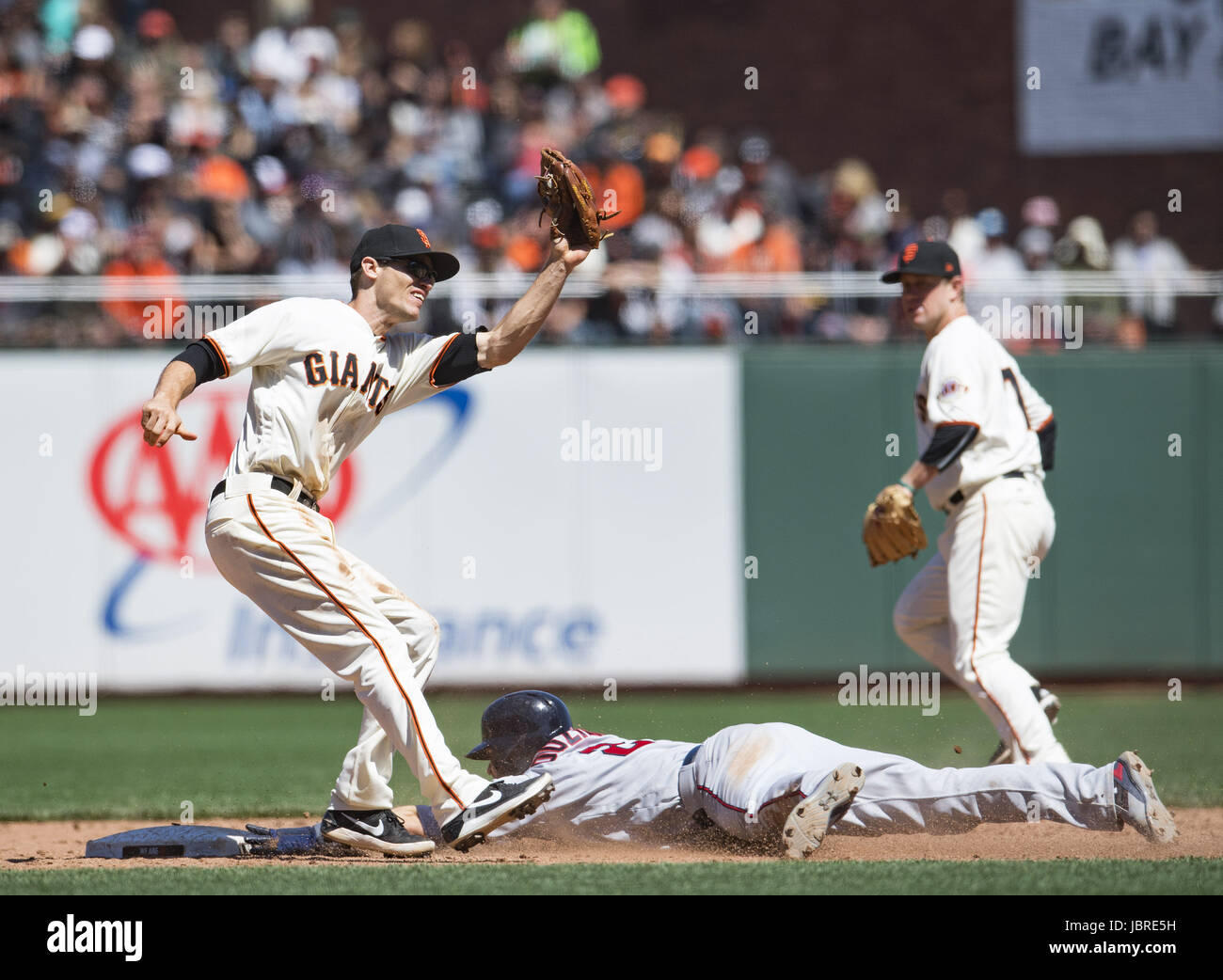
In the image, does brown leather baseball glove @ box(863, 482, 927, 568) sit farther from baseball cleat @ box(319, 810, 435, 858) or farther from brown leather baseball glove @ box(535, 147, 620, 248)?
baseball cleat @ box(319, 810, 435, 858)

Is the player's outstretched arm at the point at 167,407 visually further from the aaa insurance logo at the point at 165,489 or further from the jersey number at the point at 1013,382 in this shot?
the aaa insurance logo at the point at 165,489

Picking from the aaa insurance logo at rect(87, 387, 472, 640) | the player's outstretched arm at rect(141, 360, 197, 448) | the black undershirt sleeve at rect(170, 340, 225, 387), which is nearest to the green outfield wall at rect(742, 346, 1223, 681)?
the aaa insurance logo at rect(87, 387, 472, 640)

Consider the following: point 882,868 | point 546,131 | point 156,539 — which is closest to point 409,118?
point 546,131

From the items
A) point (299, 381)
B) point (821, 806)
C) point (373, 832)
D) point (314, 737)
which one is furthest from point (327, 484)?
point (314, 737)

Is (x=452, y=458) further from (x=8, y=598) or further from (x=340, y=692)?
Answer: (x=8, y=598)

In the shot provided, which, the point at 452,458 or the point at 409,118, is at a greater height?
the point at 409,118

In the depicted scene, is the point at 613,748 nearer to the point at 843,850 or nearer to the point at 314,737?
the point at 843,850
